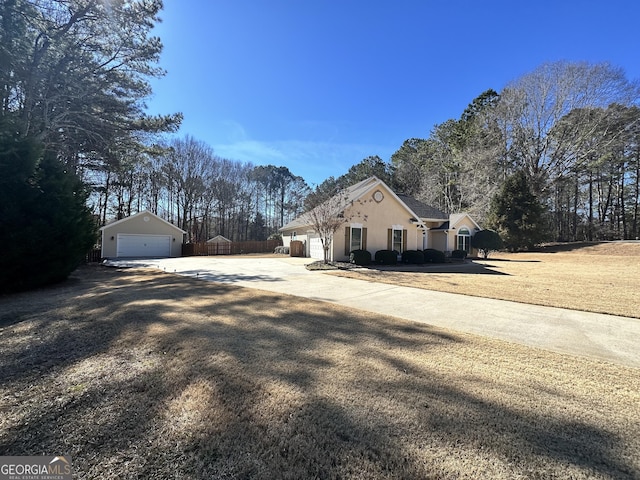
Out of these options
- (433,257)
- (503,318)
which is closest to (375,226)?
(433,257)

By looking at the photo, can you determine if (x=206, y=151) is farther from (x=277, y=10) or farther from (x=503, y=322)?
(x=503, y=322)

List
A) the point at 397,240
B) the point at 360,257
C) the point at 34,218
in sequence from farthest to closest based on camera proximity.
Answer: the point at 397,240, the point at 360,257, the point at 34,218

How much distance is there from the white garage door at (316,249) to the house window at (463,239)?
1181 cm

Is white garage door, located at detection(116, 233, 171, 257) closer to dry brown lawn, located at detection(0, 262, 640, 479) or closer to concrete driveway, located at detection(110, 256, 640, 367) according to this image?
concrete driveway, located at detection(110, 256, 640, 367)

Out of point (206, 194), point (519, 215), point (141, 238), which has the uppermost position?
point (206, 194)

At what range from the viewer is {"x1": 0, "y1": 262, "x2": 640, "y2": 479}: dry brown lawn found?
199 centimetres

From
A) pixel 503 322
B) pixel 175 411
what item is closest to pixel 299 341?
pixel 175 411

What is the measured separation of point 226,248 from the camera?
30.8m

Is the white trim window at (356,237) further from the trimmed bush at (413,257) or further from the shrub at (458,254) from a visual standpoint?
the shrub at (458,254)

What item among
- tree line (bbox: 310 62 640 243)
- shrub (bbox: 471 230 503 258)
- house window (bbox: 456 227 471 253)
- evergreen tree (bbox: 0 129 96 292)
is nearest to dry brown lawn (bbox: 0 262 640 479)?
evergreen tree (bbox: 0 129 96 292)

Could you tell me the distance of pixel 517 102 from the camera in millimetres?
28031

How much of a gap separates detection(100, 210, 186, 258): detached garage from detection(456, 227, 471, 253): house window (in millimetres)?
25876

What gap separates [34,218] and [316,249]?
46.8 ft

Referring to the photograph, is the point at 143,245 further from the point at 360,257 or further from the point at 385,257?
the point at 385,257
